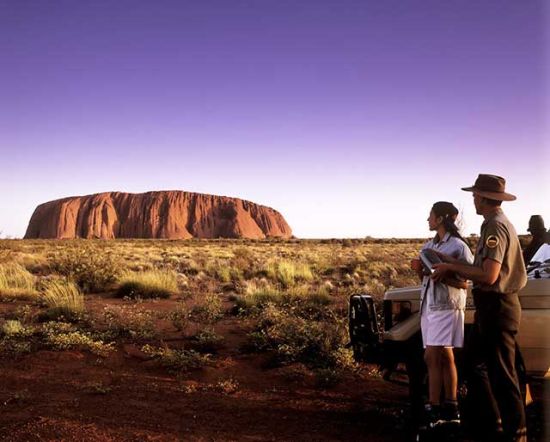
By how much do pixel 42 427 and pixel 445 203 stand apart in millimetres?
4341

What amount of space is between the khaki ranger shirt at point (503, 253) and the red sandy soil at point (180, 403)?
1.90 meters

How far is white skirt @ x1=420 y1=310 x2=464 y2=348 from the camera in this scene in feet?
14.1

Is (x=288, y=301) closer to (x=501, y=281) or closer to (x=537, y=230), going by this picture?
(x=537, y=230)

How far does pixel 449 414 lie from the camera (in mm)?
4273

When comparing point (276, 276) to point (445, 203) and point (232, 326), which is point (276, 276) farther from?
point (445, 203)

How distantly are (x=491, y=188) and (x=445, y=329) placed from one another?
1.24 m

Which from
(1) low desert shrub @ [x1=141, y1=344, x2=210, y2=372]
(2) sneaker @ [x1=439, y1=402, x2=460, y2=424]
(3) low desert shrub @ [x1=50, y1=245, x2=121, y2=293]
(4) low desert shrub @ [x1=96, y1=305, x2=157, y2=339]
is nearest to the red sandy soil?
(1) low desert shrub @ [x1=141, y1=344, x2=210, y2=372]

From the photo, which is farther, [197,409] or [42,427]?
[197,409]

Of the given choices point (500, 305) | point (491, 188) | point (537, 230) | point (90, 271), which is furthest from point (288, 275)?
point (500, 305)

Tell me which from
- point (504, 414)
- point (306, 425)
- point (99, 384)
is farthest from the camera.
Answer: point (99, 384)

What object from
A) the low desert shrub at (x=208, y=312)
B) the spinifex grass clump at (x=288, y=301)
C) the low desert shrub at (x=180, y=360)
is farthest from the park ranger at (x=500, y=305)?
the low desert shrub at (x=208, y=312)

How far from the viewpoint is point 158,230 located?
129625 mm

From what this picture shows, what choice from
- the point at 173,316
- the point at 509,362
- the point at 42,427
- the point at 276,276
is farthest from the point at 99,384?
the point at 276,276

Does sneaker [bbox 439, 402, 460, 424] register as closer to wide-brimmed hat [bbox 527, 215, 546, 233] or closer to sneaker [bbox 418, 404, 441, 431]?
sneaker [bbox 418, 404, 441, 431]
